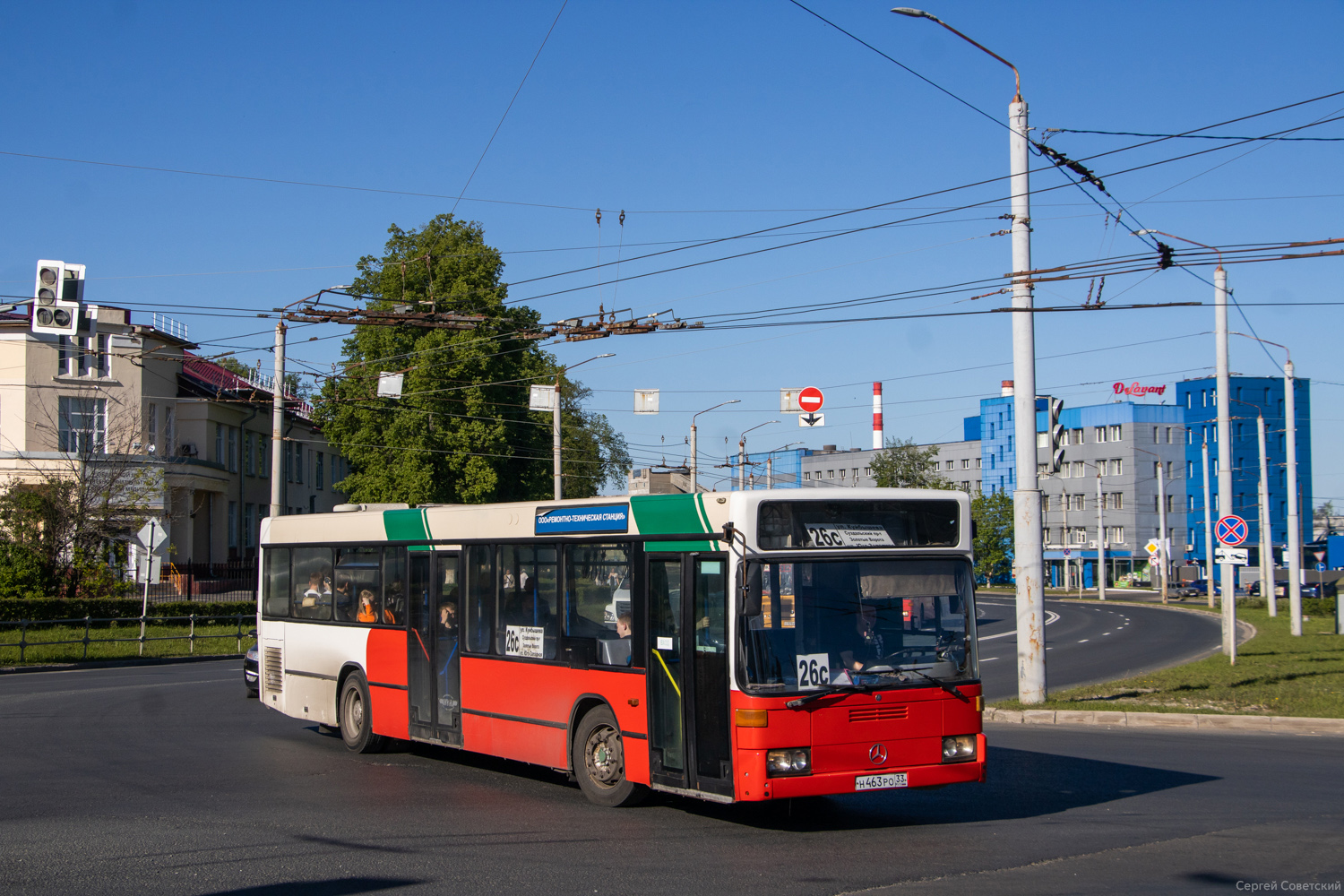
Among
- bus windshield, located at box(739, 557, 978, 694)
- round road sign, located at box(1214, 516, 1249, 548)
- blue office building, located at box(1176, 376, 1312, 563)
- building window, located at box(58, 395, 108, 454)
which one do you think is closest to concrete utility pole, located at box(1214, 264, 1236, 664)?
round road sign, located at box(1214, 516, 1249, 548)

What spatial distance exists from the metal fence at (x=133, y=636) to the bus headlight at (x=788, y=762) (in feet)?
74.3

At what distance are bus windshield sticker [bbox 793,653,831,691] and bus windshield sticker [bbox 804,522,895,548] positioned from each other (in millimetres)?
819

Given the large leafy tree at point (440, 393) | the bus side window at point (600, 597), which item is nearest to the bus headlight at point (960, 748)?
the bus side window at point (600, 597)

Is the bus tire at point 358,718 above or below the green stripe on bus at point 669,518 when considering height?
below

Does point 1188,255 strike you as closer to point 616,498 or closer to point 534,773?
point 616,498

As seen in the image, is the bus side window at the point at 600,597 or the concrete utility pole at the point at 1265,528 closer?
the bus side window at the point at 600,597

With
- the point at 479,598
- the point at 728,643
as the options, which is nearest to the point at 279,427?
the point at 479,598

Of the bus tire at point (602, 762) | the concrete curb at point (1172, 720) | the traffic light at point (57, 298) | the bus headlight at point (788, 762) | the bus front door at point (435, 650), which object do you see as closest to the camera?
the bus headlight at point (788, 762)

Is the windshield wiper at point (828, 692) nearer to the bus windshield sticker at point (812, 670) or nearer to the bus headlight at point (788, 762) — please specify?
the bus windshield sticker at point (812, 670)

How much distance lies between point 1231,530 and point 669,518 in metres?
17.4

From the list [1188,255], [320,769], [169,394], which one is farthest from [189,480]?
[1188,255]

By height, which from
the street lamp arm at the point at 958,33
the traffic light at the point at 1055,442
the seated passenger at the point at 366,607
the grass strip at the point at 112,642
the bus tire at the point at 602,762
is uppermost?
the street lamp arm at the point at 958,33

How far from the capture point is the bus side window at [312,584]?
14234 mm

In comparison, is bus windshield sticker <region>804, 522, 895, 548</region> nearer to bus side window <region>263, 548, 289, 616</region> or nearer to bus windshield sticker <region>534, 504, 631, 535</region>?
bus windshield sticker <region>534, 504, 631, 535</region>
